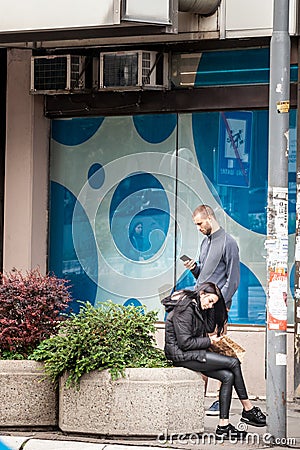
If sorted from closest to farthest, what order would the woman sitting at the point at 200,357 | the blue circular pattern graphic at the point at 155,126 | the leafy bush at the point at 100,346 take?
1. the leafy bush at the point at 100,346
2. the woman sitting at the point at 200,357
3. the blue circular pattern graphic at the point at 155,126

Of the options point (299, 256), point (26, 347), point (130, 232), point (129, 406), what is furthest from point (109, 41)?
point (129, 406)

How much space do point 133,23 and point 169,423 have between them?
15.5 feet

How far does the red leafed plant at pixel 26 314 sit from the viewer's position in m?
10.0

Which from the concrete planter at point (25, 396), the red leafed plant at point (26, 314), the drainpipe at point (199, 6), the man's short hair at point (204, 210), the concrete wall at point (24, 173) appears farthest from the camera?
the concrete wall at point (24, 173)

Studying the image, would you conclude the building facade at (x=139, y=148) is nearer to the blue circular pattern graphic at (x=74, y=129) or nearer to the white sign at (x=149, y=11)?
the blue circular pattern graphic at (x=74, y=129)

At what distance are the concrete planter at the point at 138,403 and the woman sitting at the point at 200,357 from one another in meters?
0.19

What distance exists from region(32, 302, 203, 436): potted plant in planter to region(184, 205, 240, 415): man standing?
282 cm

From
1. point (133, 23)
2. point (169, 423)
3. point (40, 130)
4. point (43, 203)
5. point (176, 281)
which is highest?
point (133, 23)

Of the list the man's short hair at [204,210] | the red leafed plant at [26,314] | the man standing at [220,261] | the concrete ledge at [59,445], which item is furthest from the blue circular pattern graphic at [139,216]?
the concrete ledge at [59,445]

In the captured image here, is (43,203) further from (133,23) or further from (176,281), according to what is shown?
(133,23)

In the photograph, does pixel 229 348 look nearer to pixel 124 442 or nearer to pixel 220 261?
pixel 220 261

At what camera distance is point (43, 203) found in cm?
1407

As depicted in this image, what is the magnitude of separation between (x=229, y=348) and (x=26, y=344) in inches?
123

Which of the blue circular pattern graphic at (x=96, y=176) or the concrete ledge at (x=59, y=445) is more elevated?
the blue circular pattern graphic at (x=96, y=176)
